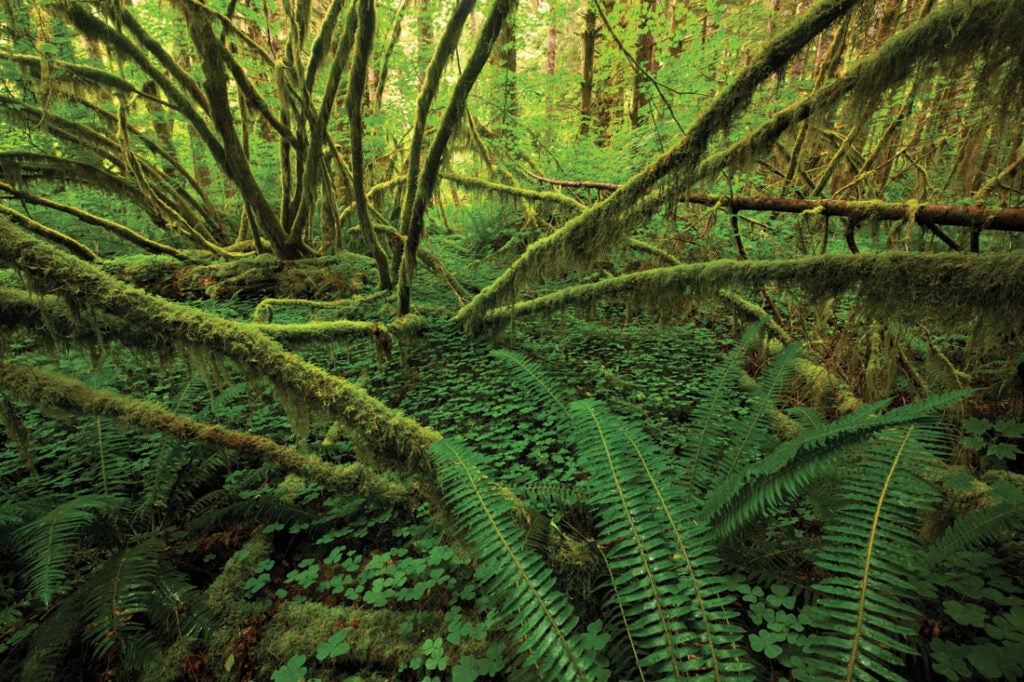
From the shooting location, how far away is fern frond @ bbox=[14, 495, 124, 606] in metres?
1.62

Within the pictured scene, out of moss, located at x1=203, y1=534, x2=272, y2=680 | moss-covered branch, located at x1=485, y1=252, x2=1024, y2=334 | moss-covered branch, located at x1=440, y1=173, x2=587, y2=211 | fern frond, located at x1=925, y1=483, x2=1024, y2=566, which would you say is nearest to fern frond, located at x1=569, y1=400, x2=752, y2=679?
fern frond, located at x1=925, y1=483, x2=1024, y2=566

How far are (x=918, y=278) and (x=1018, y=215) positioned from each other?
571 millimetres

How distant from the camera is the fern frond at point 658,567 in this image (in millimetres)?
1105

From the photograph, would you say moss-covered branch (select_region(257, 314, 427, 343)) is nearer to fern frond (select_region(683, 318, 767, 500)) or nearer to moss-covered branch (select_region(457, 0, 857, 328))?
moss-covered branch (select_region(457, 0, 857, 328))

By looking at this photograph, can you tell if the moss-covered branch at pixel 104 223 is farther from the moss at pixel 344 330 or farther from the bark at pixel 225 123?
the moss at pixel 344 330

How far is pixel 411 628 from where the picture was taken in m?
1.68

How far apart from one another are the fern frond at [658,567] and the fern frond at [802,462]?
0.23m

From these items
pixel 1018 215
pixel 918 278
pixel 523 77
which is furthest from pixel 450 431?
pixel 523 77

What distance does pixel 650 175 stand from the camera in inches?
94.0

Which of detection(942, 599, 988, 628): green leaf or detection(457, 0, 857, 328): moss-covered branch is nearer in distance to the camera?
detection(942, 599, 988, 628): green leaf

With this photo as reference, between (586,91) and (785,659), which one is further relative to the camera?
(586,91)

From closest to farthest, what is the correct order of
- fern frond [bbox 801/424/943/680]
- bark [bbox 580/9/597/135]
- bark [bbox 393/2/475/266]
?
fern frond [bbox 801/424/943/680]
bark [bbox 393/2/475/266]
bark [bbox 580/9/597/135]

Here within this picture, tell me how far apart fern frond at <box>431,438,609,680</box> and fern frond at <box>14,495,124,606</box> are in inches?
65.3

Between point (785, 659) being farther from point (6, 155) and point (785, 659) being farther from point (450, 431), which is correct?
point (6, 155)
